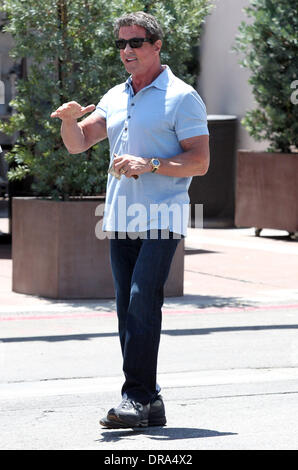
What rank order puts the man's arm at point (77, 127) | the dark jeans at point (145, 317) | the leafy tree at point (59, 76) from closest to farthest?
the dark jeans at point (145, 317)
the man's arm at point (77, 127)
the leafy tree at point (59, 76)

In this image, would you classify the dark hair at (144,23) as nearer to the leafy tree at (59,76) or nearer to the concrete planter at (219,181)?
the leafy tree at (59,76)

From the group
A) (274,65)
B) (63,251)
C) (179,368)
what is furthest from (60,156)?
(274,65)

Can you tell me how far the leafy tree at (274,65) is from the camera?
14.3 metres

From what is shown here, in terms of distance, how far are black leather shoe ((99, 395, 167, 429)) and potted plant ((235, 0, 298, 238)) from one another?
916cm

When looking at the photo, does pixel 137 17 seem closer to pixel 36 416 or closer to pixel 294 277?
pixel 36 416

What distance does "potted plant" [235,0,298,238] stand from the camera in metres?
14.4

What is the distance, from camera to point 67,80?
32.5 ft

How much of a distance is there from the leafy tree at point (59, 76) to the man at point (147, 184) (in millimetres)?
4230

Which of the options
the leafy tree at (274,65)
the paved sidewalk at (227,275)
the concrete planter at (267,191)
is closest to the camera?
the paved sidewalk at (227,275)

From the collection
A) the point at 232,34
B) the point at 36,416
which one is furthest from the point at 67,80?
the point at 232,34

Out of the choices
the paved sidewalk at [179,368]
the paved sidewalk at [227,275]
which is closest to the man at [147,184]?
the paved sidewalk at [179,368]

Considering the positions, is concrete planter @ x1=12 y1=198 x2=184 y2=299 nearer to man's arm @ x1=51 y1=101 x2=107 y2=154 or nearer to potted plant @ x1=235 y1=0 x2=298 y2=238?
man's arm @ x1=51 y1=101 x2=107 y2=154

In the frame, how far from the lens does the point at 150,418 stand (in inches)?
222

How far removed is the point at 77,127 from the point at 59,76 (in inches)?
171
